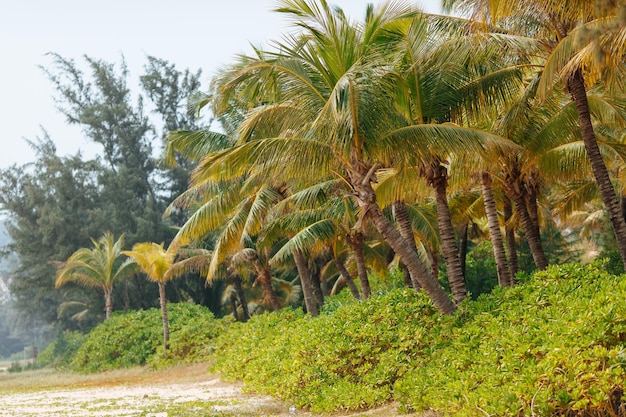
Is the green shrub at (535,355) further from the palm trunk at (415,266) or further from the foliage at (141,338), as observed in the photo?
the foliage at (141,338)

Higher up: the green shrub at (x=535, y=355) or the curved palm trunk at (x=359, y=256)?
the curved palm trunk at (x=359, y=256)

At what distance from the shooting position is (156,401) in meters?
13.8

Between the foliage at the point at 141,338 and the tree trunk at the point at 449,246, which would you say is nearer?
the tree trunk at the point at 449,246

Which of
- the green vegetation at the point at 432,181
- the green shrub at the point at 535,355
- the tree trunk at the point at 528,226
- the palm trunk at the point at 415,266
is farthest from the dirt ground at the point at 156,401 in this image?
the tree trunk at the point at 528,226

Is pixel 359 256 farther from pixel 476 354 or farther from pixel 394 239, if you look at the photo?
pixel 476 354

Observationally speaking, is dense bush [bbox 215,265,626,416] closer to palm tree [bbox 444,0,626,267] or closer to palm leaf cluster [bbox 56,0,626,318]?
palm leaf cluster [bbox 56,0,626,318]

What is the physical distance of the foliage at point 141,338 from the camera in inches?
1036

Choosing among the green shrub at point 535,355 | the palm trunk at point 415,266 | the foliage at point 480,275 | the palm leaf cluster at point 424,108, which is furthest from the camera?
the foliage at point 480,275

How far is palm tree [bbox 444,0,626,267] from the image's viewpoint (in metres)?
8.17

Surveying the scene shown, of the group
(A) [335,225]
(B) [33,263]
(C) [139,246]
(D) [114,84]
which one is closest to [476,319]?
(A) [335,225]

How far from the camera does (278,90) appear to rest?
1162 cm

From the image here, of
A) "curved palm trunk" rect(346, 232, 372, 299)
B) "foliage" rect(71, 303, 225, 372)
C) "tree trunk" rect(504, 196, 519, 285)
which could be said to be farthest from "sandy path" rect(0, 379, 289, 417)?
"foliage" rect(71, 303, 225, 372)

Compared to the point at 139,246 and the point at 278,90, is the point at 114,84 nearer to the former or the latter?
the point at 139,246

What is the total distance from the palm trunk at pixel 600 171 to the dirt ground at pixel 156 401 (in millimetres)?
4912
